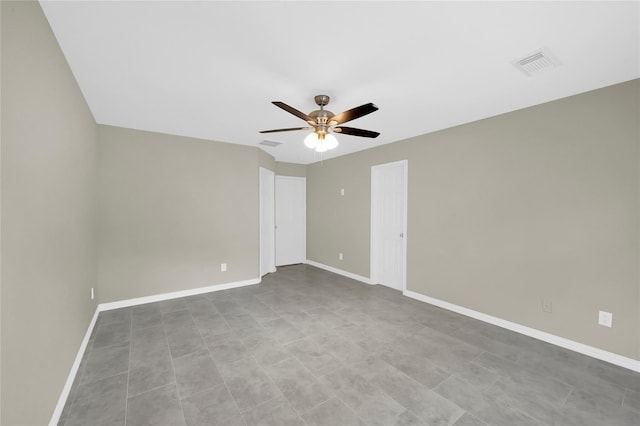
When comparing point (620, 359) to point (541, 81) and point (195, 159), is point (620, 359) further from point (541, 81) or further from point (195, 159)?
point (195, 159)

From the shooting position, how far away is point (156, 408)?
1848 mm

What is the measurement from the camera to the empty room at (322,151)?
1.55 metres

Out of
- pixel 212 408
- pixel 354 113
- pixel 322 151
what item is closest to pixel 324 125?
pixel 354 113

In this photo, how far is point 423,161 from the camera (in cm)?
399

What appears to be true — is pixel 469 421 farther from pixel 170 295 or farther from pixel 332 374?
pixel 170 295

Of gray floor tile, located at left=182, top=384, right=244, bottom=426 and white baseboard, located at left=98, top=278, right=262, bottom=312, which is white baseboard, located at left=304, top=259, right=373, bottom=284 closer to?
white baseboard, located at left=98, top=278, right=262, bottom=312

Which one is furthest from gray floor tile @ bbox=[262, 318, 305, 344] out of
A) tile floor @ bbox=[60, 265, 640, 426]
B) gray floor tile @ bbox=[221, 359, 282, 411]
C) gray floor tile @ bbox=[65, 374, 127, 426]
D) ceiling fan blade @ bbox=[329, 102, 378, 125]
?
ceiling fan blade @ bbox=[329, 102, 378, 125]

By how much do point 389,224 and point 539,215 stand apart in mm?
2145

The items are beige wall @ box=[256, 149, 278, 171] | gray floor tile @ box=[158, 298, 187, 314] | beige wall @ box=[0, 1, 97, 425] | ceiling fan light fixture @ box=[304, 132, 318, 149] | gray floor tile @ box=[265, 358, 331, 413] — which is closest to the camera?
beige wall @ box=[0, 1, 97, 425]

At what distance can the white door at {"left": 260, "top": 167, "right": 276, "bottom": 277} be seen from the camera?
5344 millimetres

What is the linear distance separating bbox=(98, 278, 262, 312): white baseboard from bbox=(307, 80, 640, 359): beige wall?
295 cm

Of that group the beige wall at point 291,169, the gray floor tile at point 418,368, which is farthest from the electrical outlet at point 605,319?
the beige wall at point 291,169

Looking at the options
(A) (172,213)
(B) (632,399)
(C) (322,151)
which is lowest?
(B) (632,399)

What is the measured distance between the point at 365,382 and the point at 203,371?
1.40 meters
